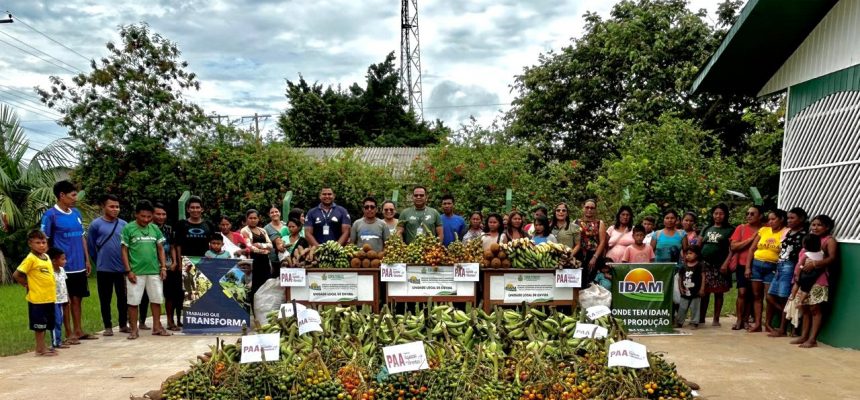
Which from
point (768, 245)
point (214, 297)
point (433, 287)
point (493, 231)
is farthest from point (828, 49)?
point (214, 297)

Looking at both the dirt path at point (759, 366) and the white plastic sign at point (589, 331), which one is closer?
the white plastic sign at point (589, 331)

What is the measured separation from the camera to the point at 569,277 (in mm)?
7691

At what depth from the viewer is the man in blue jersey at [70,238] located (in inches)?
311

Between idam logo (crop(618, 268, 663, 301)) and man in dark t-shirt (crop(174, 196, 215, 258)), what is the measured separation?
5.70 metres

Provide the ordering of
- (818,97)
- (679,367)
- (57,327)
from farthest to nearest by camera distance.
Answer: (818,97) → (57,327) → (679,367)

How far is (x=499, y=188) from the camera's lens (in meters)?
15.8

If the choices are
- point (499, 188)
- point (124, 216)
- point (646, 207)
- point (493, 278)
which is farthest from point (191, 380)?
point (124, 216)

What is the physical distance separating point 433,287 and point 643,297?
2950 millimetres

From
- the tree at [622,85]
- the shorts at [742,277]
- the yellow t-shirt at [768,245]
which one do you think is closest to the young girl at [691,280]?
the shorts at [742,277]

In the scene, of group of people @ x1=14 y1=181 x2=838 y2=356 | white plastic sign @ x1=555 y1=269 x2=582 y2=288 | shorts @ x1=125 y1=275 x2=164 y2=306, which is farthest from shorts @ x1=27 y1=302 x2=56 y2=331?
white plastic sign @ x1=555 y1=269 x2=582 y2=288

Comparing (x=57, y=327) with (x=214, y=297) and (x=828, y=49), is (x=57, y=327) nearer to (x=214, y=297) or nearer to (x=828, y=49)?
(x=214, y=297)

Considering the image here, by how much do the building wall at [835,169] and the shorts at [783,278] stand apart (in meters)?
0.49

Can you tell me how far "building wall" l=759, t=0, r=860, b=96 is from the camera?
7680 mm

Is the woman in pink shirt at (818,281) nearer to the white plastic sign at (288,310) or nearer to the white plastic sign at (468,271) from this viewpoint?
the white plastic sign at (468,271)
